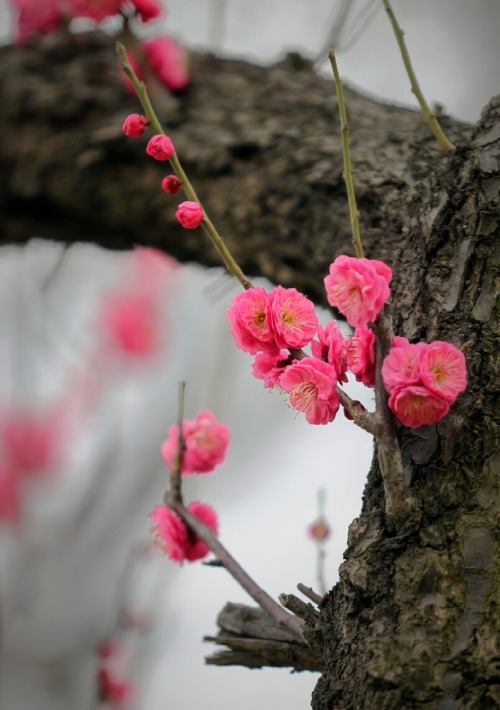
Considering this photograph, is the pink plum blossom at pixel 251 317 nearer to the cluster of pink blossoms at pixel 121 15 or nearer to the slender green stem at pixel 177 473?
the slender green stem at pixel 177 473

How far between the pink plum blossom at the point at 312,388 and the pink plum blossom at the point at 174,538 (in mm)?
284

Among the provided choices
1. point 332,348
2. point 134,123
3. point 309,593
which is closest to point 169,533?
point 309,593

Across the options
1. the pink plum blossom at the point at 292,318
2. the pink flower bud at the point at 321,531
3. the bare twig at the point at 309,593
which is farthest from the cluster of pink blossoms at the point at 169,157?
the pink flower bud at the point at 321,531

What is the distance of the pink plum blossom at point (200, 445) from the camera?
0.93 metres

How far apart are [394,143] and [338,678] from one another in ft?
2.46

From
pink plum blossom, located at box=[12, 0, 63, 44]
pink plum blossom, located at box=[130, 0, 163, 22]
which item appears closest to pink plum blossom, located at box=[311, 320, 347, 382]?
pink plum blossom, located at box=[130, 0, 163, 22]

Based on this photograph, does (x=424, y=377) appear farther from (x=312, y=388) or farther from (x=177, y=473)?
(x=177, y=473)

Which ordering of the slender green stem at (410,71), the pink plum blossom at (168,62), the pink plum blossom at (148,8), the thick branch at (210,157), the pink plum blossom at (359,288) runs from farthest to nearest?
the pink plum blossom at (168,62) < the pink plum blossom at (148,8) < the thick branch at (210,157) < the slender green stem at (410,71) < the pink plum blossom at (359,288)

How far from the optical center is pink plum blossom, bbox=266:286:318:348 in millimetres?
652

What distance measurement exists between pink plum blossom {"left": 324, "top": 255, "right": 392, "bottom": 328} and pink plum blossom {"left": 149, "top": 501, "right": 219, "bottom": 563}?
1.26 feet

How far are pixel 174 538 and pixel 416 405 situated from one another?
1.21 ft

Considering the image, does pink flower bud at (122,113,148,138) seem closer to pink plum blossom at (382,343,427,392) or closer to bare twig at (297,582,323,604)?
pink plum blossom at (382,343,427,392)

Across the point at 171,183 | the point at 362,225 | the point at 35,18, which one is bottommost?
the point at 171,183

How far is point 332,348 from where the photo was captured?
683 mm
